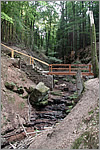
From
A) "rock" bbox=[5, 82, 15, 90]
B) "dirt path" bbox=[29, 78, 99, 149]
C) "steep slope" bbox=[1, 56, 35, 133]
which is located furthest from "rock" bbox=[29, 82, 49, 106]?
"dirt path" bbox=[29, 78, 99, 149]

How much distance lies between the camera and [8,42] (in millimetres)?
15422

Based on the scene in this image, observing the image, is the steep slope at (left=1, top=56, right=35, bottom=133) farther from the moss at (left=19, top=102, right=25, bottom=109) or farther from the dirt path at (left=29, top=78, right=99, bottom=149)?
the dirt path at (left=29, top=78, right=99, bottom=149)

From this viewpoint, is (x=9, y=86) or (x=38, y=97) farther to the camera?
(x=38, y=97)

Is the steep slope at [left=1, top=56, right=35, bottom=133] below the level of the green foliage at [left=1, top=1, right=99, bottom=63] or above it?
below

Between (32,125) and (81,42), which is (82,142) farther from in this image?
(81,42)

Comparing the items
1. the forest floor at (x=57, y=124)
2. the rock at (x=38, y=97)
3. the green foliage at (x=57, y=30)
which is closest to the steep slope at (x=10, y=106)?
the forest floor at (x=57, y=124)

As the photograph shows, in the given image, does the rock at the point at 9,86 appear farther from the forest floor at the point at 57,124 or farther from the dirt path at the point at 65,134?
the dirt path at the point at 65,134

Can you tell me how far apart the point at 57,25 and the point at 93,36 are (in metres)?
18.2

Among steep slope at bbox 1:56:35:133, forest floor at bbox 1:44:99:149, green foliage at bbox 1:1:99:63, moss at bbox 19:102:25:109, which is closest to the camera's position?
forest floor at bbox 1:44:99:149

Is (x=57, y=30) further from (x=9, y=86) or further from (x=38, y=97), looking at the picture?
(x=9, y=86)

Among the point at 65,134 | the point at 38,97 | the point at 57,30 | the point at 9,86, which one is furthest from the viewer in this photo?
the point at 57,30

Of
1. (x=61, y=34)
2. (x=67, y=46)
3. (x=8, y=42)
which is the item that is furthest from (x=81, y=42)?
(x=8, y=42)

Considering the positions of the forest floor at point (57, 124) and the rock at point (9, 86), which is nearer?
the forest floor at point (57, 124)

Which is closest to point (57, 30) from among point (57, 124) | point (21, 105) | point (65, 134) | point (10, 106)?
point (21, 105)
